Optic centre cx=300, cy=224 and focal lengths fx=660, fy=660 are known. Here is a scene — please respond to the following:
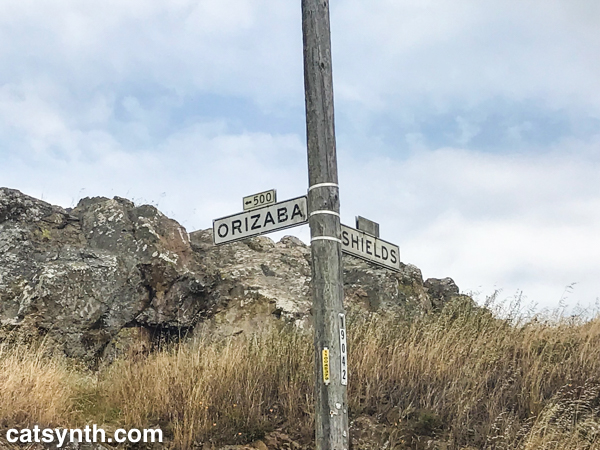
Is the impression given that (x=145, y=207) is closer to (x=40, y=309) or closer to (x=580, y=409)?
(x=40, y=309)

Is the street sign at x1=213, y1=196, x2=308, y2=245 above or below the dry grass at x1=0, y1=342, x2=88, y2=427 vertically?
above

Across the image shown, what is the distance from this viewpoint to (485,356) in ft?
25.2

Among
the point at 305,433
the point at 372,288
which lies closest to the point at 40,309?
the point at 305,433

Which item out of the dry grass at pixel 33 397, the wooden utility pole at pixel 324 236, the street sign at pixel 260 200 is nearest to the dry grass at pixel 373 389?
the dry grass at pixel 33 397

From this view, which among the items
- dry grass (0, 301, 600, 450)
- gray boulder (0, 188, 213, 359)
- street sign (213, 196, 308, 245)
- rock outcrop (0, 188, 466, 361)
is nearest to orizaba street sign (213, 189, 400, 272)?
street sign (213, 196, 308, 245)

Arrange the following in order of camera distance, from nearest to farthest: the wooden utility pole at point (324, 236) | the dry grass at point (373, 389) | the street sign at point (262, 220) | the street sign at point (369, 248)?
the wooden utility pole at point (324, 236) → the street sign at point (262, 220) → the street sign at point (369, 248) → the dry grass at point (373, 389)

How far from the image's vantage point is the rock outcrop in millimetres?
8898

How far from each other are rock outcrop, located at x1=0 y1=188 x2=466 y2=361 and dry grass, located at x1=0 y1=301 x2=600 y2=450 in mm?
812

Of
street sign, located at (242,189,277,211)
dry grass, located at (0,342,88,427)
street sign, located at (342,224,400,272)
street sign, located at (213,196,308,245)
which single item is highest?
street sign, located at (242,189,277,211)

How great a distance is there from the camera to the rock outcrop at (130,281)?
8898 millimetres

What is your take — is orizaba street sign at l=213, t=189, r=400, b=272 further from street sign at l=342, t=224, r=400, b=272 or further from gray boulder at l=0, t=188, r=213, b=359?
gray boulder at l=0, t=188, r=213, b=359

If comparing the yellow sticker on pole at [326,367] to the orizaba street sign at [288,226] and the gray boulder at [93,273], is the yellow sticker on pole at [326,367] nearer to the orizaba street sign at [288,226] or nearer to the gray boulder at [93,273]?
the orizaba street sign at [288,226]

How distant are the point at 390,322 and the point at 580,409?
8.64 feet

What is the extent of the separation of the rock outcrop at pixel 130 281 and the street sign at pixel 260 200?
3934 mm
